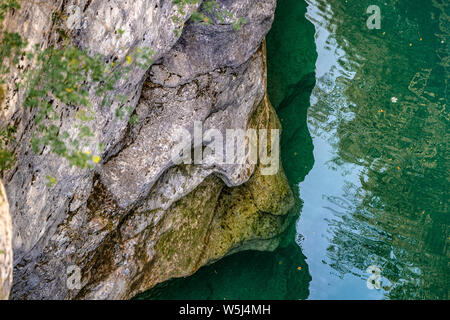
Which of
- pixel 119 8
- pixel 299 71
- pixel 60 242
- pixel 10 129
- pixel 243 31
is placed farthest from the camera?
pixel 299 71

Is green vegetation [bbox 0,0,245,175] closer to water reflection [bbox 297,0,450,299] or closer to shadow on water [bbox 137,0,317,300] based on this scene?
shadow on water [bbox 137,0,317,300]

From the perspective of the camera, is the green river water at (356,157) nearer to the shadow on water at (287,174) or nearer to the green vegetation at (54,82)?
the shadow on water at (287,174)

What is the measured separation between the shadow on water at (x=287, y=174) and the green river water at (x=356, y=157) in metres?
0.02

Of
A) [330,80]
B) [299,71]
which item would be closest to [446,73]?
[330,80]

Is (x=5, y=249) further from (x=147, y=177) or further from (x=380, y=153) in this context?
(x=380, y=153)

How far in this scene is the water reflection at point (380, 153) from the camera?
8.37 meters

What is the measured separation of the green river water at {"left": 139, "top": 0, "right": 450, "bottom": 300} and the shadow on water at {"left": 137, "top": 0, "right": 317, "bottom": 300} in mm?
21

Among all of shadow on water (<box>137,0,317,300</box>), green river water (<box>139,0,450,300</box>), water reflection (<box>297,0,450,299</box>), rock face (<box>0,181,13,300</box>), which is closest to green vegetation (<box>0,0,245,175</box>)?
rock face (<box>0,181,13,300</box>)

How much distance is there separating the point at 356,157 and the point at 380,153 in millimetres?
520

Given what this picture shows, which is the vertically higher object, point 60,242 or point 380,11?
point 380,11

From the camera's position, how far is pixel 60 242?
5.66 metres
